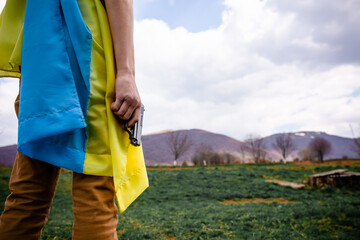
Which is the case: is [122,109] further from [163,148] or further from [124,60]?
[163,148]

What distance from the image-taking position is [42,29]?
950mm

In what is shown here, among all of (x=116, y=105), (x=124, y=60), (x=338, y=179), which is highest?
(x=124, y=60)

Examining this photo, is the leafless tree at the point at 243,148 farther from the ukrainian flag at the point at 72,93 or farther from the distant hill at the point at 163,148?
the ukrainian flag at the point at 72,93

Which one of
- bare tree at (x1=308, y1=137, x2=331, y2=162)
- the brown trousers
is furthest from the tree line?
the brown trousers

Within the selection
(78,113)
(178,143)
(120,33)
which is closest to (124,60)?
(120,33)

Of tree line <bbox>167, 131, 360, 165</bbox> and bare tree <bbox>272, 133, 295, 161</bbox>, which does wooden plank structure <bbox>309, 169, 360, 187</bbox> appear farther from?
bare tree <bbox>272, 133, 295, 161</bbox>

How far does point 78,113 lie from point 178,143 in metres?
36.0

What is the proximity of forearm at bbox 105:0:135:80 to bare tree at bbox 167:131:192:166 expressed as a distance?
33919 millimetres

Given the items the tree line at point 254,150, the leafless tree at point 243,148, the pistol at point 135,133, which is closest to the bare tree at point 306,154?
Result: the tree line at point 254,150

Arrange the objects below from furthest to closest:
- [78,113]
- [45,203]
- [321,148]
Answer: [321,148] < [45,203] < [78,113]

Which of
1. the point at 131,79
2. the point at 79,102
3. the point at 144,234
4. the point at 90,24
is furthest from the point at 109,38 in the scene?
the point at 144,234

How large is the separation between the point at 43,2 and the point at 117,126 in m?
0.64

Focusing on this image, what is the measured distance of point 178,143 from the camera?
Answer: 36625 mm

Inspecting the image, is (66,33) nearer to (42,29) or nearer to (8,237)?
(42,29)
